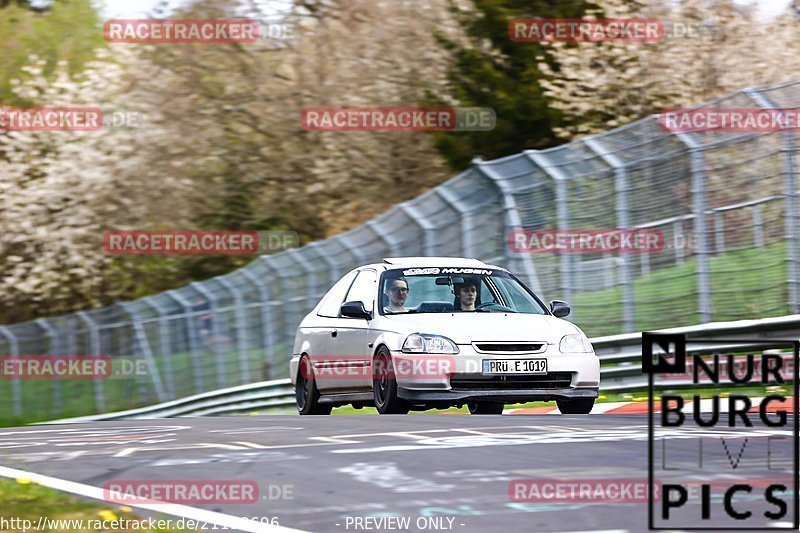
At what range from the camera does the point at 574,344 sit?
13203 mm

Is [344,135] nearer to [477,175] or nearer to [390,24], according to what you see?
[390,24]

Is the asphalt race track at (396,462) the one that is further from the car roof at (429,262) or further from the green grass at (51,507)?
the car roof at (429,262)

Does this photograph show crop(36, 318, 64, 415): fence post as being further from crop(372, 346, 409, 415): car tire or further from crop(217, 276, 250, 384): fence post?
crop(372, 346, 409, 415): car tire

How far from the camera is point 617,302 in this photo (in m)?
17.5

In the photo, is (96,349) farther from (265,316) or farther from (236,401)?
(236,401)

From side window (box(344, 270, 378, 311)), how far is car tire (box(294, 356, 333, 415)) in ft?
3.11

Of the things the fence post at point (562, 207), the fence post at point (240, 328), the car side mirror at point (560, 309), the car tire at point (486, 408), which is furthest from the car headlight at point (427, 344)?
the fence post at point (240, 328)

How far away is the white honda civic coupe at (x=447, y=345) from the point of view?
12.8 meters

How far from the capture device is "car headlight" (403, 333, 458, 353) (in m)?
12.8

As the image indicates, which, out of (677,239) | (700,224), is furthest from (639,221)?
(700,224)

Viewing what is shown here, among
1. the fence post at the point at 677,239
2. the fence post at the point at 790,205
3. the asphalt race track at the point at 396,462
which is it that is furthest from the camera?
the fence post at the point at 677,239

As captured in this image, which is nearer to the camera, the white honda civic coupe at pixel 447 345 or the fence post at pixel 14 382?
the white honda civic coupe at pixel 447 345

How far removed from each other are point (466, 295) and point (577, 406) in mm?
1543

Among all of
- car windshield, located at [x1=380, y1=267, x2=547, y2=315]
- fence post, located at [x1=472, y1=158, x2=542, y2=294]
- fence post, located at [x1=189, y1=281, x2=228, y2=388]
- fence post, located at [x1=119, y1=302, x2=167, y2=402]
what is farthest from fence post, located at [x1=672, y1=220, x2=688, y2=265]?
fence post, located at [x1=119, y1=302, x2=167, y2=402]
